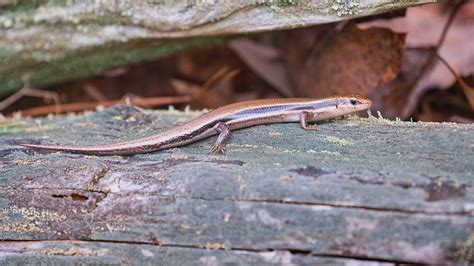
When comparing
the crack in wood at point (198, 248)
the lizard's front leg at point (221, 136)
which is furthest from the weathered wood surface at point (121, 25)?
the crack in wood at point (198, 248)

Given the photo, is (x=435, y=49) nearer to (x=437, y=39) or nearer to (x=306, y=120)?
(x=437, y=39)

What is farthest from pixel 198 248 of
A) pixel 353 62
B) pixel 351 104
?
pixel 353 62

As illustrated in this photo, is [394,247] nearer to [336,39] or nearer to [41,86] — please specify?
[336,39]

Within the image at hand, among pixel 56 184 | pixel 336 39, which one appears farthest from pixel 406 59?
pixel 56 184

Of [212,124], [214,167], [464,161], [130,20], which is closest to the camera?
[464,161]

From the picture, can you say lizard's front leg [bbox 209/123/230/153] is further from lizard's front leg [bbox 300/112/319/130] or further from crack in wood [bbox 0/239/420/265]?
crack in wood [bbox 0/239/420/265]

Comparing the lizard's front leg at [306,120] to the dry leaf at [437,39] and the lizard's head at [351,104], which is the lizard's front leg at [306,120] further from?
the dry leaf at [437,39]
